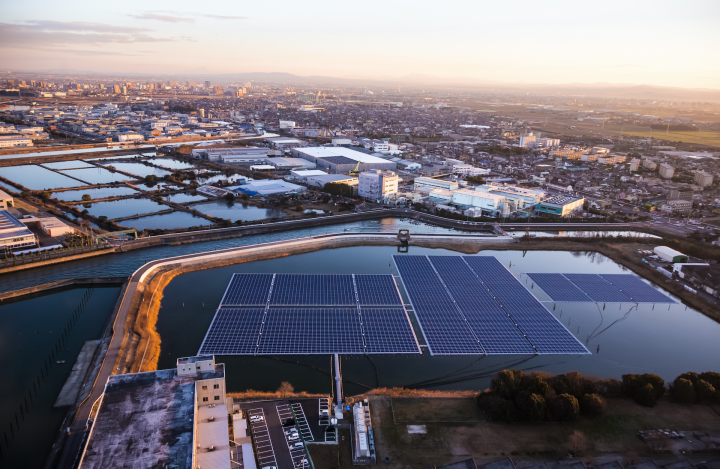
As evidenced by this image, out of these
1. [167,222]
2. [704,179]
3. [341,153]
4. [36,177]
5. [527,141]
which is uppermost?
[527,141]

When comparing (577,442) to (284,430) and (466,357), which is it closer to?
(466,357)

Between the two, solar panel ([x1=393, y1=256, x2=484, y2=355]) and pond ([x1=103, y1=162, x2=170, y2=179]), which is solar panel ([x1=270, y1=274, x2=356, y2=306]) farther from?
pond ([x1=103, y1=162, x2=170, y2=179])

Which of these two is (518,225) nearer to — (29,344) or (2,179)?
(29,344)

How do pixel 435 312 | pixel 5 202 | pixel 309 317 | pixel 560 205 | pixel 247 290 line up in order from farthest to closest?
pixel 560 205
pixel 5 202
pixel 247 290
pixel 435 312
pixel 309 317

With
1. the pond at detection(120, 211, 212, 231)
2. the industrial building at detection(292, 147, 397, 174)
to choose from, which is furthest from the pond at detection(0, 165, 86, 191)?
the industrial building at detection(292, 147, 397, 174)

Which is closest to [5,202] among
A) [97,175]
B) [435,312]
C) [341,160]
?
[97,175]

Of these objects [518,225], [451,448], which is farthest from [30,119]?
[451,448]
